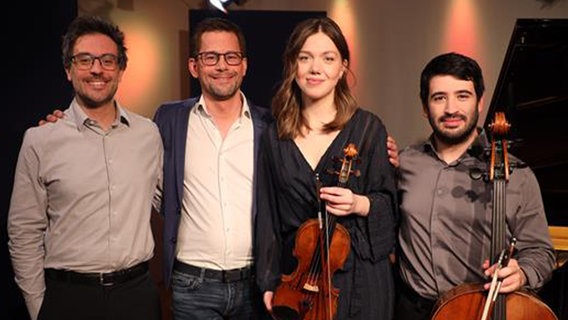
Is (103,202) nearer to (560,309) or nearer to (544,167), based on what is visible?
(560,309)

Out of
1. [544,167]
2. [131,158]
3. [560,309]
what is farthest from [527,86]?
[131,158]

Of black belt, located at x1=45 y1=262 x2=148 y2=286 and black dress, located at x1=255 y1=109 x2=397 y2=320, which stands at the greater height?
black dress, located at x1=255 y1=109 x2=397 y2=320

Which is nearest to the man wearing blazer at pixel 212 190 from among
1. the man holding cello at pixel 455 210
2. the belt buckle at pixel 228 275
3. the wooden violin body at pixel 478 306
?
the belt buckle at pixel 228 275

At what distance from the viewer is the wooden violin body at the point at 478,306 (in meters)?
1.74

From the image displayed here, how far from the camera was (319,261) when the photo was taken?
1815 millimetres

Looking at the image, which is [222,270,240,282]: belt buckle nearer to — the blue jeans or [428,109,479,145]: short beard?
A: the blue jeans

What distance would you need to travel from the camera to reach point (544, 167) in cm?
356

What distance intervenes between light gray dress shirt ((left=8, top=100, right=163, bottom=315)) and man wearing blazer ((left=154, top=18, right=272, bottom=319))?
0.19 meters

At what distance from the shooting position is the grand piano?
3.45 m

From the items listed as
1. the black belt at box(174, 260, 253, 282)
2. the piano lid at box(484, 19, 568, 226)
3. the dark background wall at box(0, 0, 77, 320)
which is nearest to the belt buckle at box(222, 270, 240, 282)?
the black belt at box(174, 260, 253, 282)

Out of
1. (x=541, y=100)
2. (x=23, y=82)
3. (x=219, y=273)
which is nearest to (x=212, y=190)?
(x=219, y=273)

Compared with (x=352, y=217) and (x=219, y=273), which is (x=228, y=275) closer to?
(x=219, y=273)

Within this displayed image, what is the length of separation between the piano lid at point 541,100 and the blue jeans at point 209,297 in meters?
1.93

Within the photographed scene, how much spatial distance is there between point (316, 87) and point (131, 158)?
0.72m
